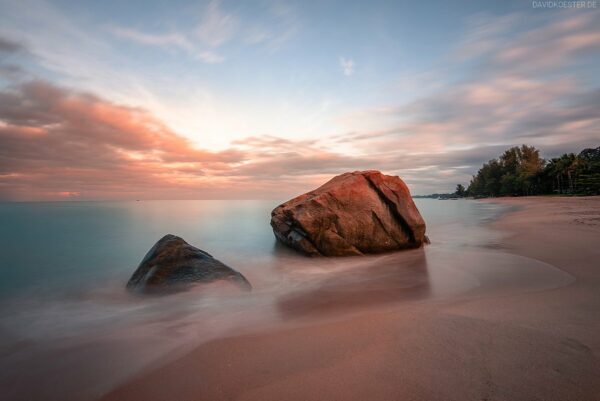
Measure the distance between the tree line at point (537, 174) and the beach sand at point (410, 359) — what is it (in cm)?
6629

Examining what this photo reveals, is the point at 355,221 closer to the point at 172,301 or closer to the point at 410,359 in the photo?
the point at 172,301

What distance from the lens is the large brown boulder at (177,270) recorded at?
253 inches

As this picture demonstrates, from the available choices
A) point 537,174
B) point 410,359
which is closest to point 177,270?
point 410,359

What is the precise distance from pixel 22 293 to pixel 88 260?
3.98 m

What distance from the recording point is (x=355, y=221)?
9703mm

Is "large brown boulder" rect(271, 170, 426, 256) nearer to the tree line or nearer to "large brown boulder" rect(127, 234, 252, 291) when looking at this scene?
"large brown boulder" rect(127, 234, 252, 291)

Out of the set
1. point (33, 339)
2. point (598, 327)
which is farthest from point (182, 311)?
point (598, 327)

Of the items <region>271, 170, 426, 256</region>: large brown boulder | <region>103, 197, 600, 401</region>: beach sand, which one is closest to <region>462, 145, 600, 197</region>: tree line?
<region>271, 170, 426, 256</region>: large brown boulder

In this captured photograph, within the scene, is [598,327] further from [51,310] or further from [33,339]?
[51,310]

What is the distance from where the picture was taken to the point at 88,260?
10.8 metres

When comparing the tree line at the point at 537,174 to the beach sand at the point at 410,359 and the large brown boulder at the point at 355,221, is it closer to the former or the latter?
the large brown boulder at the point at 355,221

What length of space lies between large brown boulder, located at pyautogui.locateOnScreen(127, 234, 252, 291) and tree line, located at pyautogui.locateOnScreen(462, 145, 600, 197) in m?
67.4

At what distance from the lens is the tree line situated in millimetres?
54756

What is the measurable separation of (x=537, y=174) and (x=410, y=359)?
84.5 m
